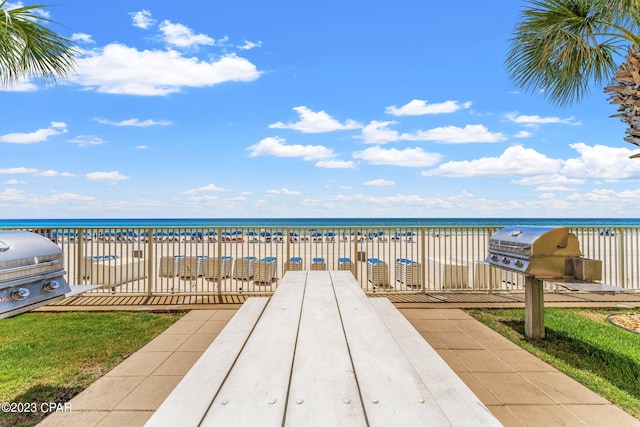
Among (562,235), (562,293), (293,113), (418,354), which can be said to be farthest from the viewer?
(293,113)

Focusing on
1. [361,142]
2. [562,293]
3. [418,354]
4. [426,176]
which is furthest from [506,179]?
[418,354]

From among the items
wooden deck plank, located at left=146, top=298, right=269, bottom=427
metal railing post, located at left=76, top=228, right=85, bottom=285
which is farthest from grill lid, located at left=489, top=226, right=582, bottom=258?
metal railing post, located at left=76, top=228, right=85, bottom=285

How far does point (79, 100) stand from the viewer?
18281 millimetres

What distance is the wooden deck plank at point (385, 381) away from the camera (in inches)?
38.2

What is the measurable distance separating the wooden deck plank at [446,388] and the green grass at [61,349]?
2.62m

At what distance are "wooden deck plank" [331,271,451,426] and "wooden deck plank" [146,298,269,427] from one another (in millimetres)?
517

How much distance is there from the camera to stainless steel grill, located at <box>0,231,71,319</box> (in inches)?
73.5

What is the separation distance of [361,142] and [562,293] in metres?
32.4

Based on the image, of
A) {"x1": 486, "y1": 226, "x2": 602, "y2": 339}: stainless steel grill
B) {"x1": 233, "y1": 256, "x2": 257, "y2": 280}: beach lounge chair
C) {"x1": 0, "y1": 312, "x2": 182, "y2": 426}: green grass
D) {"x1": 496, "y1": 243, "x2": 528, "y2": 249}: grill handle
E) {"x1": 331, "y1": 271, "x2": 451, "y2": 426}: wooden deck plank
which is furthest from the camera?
{"x1": 233, "y1": 256, "x2": 257, "y2": 280}: beach lounge chair

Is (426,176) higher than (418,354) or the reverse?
higher

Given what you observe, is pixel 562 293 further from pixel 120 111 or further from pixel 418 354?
pixel 120 111

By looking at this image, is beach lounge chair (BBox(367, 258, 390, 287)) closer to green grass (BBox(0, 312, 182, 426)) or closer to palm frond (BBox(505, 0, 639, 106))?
green grass (BBox(0, 312, 182, 426))

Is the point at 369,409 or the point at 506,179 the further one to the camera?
the point at 506,179

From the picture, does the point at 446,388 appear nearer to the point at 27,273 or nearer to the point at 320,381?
the point at 320,381
